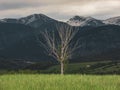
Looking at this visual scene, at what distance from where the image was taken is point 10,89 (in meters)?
15.8

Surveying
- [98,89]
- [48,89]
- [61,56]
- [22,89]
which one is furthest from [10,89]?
[61,56]

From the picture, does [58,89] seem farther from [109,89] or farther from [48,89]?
[109,89]

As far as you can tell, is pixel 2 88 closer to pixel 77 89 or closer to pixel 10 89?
pixel 10 89

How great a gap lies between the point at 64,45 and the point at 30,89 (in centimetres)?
5883

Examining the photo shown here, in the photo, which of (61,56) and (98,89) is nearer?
(98,89)

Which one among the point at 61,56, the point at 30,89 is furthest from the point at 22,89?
the point at 61,56

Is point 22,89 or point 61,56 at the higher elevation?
point 22,89

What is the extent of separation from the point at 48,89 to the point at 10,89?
1766mm

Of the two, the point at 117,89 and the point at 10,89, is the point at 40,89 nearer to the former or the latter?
the point at 10,89

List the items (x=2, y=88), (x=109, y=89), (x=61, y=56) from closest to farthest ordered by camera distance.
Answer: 1. (x=109, y=89)
2. (x=2, y=88)
3. (x=61, y=56)

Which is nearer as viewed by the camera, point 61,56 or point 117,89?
point 117,89

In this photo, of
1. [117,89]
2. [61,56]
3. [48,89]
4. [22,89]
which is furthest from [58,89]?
[61,56]

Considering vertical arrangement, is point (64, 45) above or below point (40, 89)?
below

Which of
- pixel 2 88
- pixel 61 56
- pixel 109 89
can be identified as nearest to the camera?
pixel 109 89
